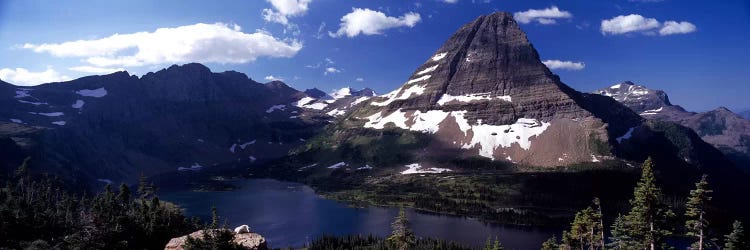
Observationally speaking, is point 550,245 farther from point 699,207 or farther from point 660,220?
point 699,207

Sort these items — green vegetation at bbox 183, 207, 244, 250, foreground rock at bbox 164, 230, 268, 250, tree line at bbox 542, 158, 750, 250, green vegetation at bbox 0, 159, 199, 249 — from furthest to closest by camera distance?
1. green vegetation at bbox 0, 159, 199, 249
2. foreground rock at bbox 164, 230, 268, 250
3. green vegetation at bbox 183, 207, 244, 250
4. tree line at bbox 542, 158, 750, 250

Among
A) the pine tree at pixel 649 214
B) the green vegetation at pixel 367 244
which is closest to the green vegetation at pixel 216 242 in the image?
the pine tree at pixel 649 214

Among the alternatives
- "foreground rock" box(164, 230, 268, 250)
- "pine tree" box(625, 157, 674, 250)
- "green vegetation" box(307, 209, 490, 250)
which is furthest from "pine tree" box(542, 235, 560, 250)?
"foreground rock" box(164, 230, 268, 250)

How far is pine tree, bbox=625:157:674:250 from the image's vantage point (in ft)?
147

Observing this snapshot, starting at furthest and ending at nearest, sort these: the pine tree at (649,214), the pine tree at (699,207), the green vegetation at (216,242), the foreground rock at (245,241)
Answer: the foreground rock at (245,241) → the green vegetation at (216,242) → the pine tree at (649,214) → the pine tree at (699,207)

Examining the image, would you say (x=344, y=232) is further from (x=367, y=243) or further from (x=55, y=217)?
(x=55, y=217)

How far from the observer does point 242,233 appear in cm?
5622

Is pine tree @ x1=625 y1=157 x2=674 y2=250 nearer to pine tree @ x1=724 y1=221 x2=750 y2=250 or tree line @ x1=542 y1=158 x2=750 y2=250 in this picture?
tree line @ x1=542 y1=158 x2=750 y2=250

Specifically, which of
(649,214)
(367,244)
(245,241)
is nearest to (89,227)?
(245,241)

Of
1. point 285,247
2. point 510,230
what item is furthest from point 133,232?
point 510,230

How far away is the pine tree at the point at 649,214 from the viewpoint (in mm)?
44812

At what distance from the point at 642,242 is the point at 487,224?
14449cm

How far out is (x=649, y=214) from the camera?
150 feet

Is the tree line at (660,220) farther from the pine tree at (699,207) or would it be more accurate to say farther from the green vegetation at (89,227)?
the green vegetation at (89,227)
